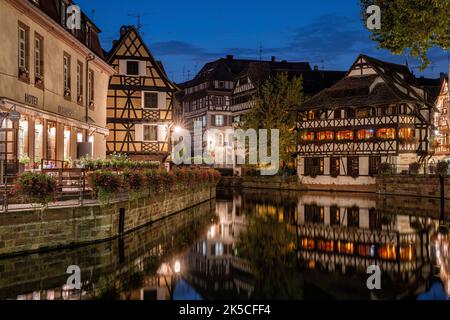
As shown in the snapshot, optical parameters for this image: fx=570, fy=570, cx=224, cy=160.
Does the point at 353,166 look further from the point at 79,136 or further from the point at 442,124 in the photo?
the point at 79,136

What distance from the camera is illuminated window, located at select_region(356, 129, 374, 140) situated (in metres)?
52.1

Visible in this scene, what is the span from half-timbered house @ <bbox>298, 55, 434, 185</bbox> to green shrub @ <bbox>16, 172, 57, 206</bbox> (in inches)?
1527

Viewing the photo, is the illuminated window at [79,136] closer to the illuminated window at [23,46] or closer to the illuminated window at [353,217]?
the illuminated window at [23,46]

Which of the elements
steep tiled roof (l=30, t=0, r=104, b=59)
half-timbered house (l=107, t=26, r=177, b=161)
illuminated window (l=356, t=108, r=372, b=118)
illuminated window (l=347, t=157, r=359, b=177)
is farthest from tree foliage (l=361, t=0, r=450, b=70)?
illuminated window (l=347, t=157, r=359, b=177)

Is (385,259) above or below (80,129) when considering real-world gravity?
below

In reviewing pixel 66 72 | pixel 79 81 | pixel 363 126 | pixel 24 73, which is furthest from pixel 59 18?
pixel 363 126

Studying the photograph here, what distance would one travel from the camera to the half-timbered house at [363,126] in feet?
166

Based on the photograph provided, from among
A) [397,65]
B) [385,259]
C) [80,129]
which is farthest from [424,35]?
[397,65]

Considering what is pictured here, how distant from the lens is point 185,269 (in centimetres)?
1461

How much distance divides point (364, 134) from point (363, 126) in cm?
77

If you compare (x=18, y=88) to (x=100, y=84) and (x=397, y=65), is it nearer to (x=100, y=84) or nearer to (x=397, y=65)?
(x=100, y=84)

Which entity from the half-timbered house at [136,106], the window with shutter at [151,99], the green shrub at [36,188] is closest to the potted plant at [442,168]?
the half-timbered house at [136,106]

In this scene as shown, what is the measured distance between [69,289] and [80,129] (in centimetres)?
1749

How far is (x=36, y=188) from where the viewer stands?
1560 centimetres
